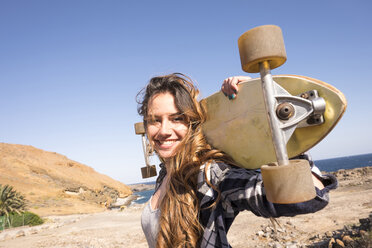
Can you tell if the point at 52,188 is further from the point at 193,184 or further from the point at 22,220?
the point at 193,184

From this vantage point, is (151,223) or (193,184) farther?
(151,223)

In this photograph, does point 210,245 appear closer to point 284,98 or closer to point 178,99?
point 284,98

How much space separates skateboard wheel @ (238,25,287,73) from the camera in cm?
98

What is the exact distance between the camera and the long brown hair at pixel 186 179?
4.81 ft

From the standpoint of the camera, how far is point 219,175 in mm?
1331

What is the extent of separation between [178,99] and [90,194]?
55.1 meters

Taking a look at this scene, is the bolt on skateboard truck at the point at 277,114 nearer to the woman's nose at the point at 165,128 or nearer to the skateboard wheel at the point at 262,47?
the skateboard wheel at the point at 262,47

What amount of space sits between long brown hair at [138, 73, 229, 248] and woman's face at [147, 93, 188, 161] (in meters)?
0.04

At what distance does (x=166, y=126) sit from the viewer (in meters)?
1.79

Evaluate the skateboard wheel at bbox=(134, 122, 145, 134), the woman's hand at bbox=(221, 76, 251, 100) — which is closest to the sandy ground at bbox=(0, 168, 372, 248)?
the skateboard wheel at bbox=(134, 122, 145, 134)

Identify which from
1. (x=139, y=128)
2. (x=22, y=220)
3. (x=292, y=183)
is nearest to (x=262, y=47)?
(x=292, y=183)

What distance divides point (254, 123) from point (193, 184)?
0.56 m

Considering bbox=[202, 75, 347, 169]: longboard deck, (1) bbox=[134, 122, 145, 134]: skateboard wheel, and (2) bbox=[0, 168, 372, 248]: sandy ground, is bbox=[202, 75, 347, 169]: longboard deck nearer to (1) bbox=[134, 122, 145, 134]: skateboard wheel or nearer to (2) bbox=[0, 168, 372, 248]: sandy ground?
(1) bbox=[134, 122, 145, 134]: skateboard wheel

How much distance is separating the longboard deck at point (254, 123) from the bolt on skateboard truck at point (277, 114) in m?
0.26
